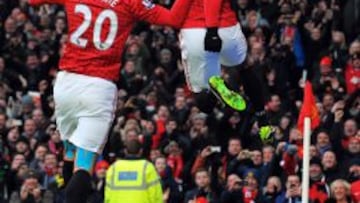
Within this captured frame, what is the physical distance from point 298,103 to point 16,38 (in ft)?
20.0

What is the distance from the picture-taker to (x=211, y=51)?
15461 mm

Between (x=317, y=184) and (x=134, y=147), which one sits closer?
(x=134, y=147)

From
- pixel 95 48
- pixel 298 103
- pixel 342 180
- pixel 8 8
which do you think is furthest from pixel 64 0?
pixel 8 8

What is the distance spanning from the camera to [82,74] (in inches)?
587

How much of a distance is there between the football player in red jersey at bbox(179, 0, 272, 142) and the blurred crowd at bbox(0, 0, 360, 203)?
107 centimetres

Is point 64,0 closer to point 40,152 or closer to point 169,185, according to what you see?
point 169,185

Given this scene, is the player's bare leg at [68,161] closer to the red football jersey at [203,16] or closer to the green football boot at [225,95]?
the green football boot at [225,95]

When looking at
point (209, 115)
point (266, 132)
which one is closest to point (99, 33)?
point (266, 132)

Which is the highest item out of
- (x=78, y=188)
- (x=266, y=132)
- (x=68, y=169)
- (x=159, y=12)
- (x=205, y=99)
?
(x=159, y=12)

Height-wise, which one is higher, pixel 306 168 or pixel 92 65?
pixel 92 65

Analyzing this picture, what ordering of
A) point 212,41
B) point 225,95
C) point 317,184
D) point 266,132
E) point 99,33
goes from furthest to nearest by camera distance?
point 317,184 → point 266,132 → point 225,95 → point 212,41 → point 99,33

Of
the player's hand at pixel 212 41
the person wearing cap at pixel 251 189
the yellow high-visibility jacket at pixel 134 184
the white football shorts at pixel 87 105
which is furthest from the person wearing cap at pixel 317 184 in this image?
the white football shorts at pixel 87 105

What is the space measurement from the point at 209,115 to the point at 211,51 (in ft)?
23.1

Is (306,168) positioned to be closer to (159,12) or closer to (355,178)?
(159,12)
